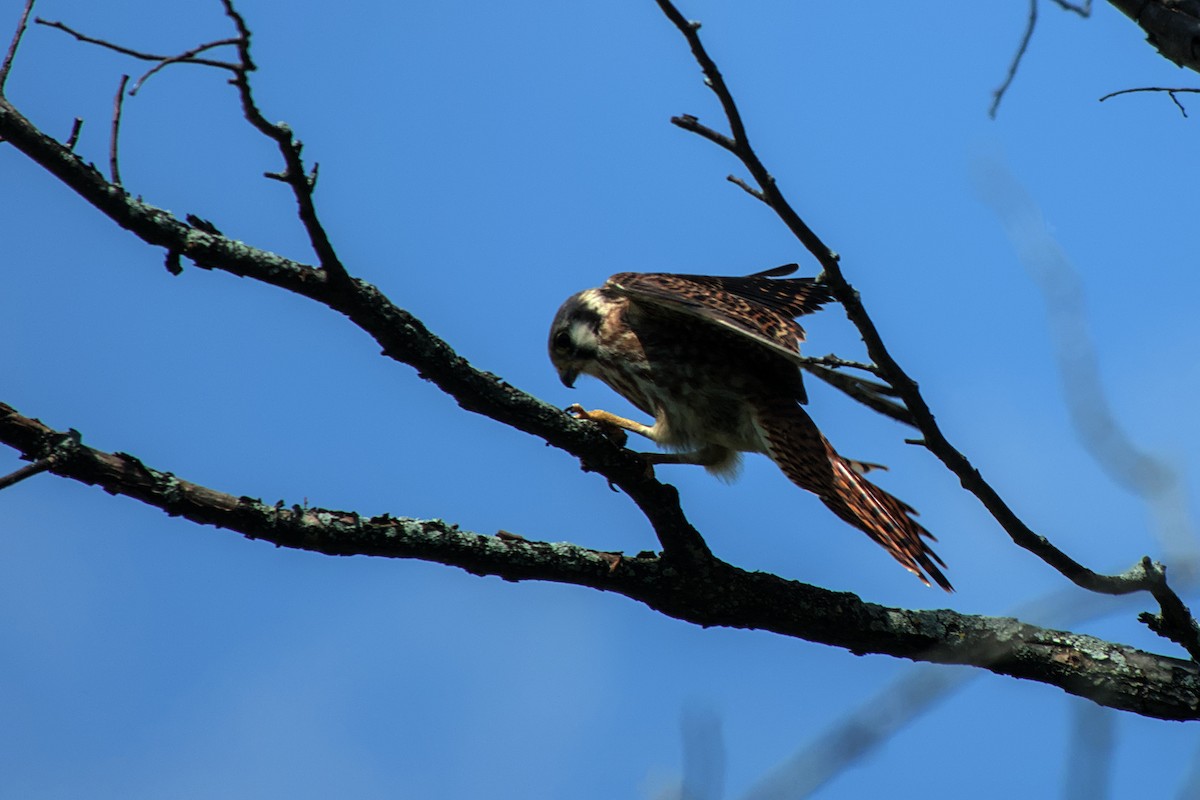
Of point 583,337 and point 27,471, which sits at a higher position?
point 583,337

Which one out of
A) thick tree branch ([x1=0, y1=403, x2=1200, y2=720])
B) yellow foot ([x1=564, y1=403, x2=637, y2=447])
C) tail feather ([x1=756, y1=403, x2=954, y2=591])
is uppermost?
yellow foot ([x1=564, y1=403, x2=637, y2=447])

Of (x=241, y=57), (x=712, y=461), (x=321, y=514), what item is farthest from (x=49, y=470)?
(x=712, y=461)

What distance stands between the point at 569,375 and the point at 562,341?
17cm

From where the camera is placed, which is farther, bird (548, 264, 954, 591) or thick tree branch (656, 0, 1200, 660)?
bird (548, 264, 954, 591)

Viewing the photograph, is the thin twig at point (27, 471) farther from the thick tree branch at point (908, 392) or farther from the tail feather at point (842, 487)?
the tail feather at point (842, 487)

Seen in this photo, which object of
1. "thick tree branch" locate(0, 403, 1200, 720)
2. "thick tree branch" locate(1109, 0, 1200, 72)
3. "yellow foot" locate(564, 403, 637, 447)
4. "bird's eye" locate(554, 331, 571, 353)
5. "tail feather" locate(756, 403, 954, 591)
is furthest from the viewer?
"bird's eye" locate(554, 331, 571, 353)

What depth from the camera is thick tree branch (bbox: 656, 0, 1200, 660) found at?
2322mm

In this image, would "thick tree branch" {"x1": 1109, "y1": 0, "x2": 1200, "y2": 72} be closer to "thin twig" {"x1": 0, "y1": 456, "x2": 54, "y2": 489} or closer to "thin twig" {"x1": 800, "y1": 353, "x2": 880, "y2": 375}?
"thin twig" {"x1": 800, "y1": 353, "x2": 880, "y2": 375}

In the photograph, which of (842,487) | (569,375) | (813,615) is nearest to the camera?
(813,615)

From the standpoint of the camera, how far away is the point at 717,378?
4.34m

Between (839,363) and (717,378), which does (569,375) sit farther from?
(839,363)

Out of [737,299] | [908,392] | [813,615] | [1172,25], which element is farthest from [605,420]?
[1172,25]

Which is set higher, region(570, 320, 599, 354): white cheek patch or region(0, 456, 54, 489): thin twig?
region(570, 320, 599, 354): white cheek patch

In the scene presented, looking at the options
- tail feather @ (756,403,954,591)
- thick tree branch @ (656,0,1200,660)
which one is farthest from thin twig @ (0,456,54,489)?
tail feather @ (756,403,954,591)
